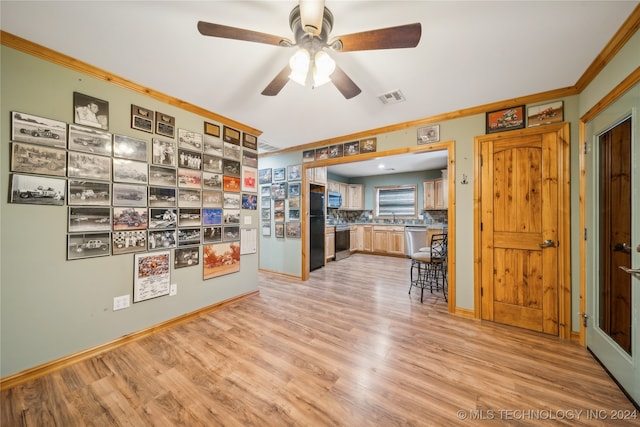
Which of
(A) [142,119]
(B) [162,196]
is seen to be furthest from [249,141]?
(B) [162,196]

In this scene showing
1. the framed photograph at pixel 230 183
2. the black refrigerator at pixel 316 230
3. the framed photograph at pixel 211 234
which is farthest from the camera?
the black refrigerator at pixel 316 230

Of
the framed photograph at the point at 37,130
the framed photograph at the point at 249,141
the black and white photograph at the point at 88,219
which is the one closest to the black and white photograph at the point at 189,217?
the black and white photograph at the point at 88,219

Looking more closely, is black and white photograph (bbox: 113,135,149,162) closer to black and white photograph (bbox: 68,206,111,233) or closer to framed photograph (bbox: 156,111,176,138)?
framed photograph (bbox: 156,111,176,138)

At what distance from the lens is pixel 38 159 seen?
1768 millimetres

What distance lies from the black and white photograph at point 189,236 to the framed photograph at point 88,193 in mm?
715

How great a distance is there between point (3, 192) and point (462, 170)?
421cm

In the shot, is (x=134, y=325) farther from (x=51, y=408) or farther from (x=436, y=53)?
(x=436, y=53)

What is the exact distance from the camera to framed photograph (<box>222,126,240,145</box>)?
10.1 ft

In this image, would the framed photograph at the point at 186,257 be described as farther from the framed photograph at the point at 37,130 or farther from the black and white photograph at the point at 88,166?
the framed photograph at the point at 37,130

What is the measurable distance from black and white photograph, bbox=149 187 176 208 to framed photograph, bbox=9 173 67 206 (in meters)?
0.61

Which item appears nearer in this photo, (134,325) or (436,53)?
(436,53)

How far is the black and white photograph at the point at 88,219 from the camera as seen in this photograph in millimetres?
1913

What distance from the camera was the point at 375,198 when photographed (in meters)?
7.50

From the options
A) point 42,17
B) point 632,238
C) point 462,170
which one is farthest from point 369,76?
point 42,17
